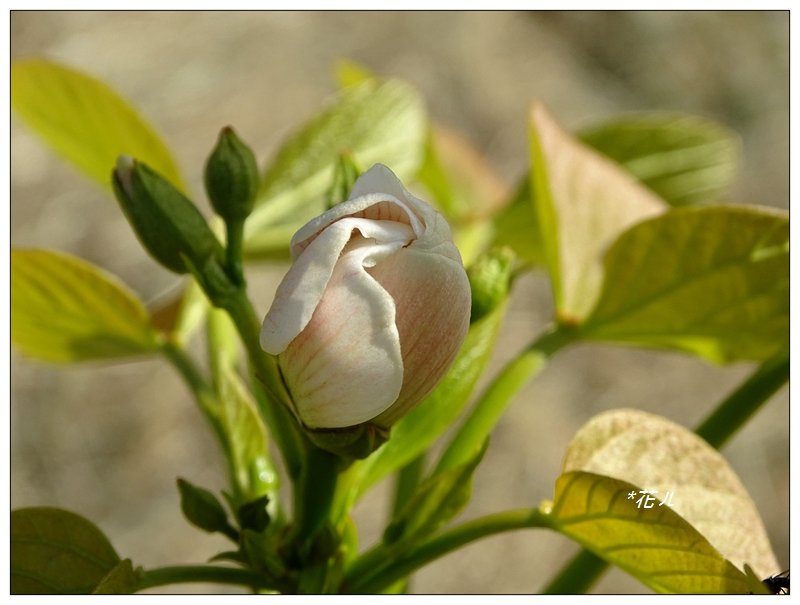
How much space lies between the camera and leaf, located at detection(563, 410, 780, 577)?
0.42 metres

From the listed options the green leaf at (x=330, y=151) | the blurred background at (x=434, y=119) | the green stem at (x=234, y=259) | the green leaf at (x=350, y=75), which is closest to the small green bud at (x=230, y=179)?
the green stem at (x=234, y=259)

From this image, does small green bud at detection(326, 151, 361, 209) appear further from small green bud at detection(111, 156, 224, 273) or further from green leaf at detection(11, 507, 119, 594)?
green leaf at detection(11, 507, 119, 594)

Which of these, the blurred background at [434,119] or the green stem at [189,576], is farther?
the blurred background at [434,119]

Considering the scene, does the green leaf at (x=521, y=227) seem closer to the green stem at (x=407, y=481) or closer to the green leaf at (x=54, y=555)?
the green stem at (x=407, y=481)

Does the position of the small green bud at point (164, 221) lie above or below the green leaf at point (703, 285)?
below

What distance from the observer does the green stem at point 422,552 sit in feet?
1.39

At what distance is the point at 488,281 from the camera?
1.37ft

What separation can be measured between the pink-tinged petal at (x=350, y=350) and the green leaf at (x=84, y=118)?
1.00 ft

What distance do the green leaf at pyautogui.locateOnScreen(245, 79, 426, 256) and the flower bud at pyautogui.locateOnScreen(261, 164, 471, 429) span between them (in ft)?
1.06

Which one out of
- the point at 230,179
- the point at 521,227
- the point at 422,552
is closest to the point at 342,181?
the point at 230,179

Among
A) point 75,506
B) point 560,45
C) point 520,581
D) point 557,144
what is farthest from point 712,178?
point 560,45

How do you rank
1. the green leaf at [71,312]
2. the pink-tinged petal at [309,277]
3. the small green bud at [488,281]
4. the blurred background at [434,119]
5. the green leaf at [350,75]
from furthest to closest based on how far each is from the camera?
the blurred background at [434,119], the green leaf at [350,75], the green leaf at [71,312], the small green bud at [488,281], the pink-tinged petal at [309,277]

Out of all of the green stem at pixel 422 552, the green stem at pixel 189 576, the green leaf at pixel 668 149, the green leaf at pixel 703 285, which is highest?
the green leaf at pixel 668 149

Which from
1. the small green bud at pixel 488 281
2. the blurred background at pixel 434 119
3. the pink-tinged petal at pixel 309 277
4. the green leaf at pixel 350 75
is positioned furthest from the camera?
the blurred background at pixel 434 119
